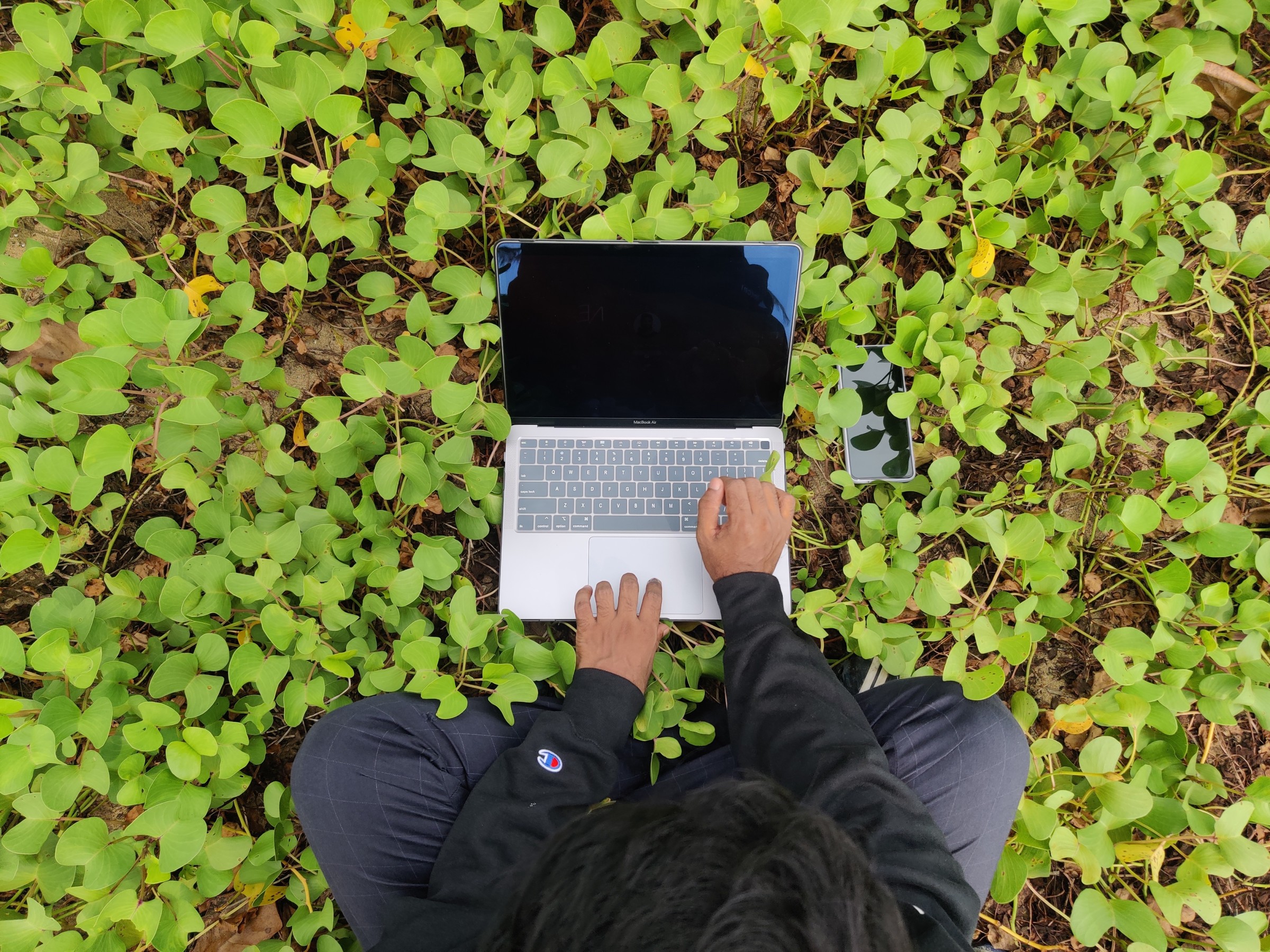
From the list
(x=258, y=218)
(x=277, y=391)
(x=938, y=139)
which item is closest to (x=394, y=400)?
(x=277, y=391)

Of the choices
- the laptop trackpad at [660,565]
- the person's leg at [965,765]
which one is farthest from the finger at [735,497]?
the person's leg at [965,765]

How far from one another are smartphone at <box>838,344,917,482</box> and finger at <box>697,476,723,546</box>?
32cm

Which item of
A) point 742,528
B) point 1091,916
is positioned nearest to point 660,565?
point 742,528

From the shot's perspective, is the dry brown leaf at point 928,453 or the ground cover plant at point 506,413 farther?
the dry brown leaf at point 928,453

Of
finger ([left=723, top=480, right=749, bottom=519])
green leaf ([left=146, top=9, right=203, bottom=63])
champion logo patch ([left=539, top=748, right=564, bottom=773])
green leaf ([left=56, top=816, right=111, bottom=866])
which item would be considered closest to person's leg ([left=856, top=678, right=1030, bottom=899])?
finger ([left=723, top=480, right=749, bottom=519])

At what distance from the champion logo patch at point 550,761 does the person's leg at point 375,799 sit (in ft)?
0.62

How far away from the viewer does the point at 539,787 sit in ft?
3.84

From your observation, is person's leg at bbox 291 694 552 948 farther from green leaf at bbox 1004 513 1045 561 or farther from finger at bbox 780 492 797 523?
green leaf at bbox 1004 513 1045 561

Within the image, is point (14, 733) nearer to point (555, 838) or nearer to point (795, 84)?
point (555, 838)

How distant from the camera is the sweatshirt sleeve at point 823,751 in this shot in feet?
3.29

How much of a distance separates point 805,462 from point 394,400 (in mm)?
848

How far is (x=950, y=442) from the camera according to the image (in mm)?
1564

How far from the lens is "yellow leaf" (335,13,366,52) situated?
1259mm

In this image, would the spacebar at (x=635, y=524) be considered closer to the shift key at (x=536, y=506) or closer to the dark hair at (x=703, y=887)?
the shift key at (x=536, y=506)
